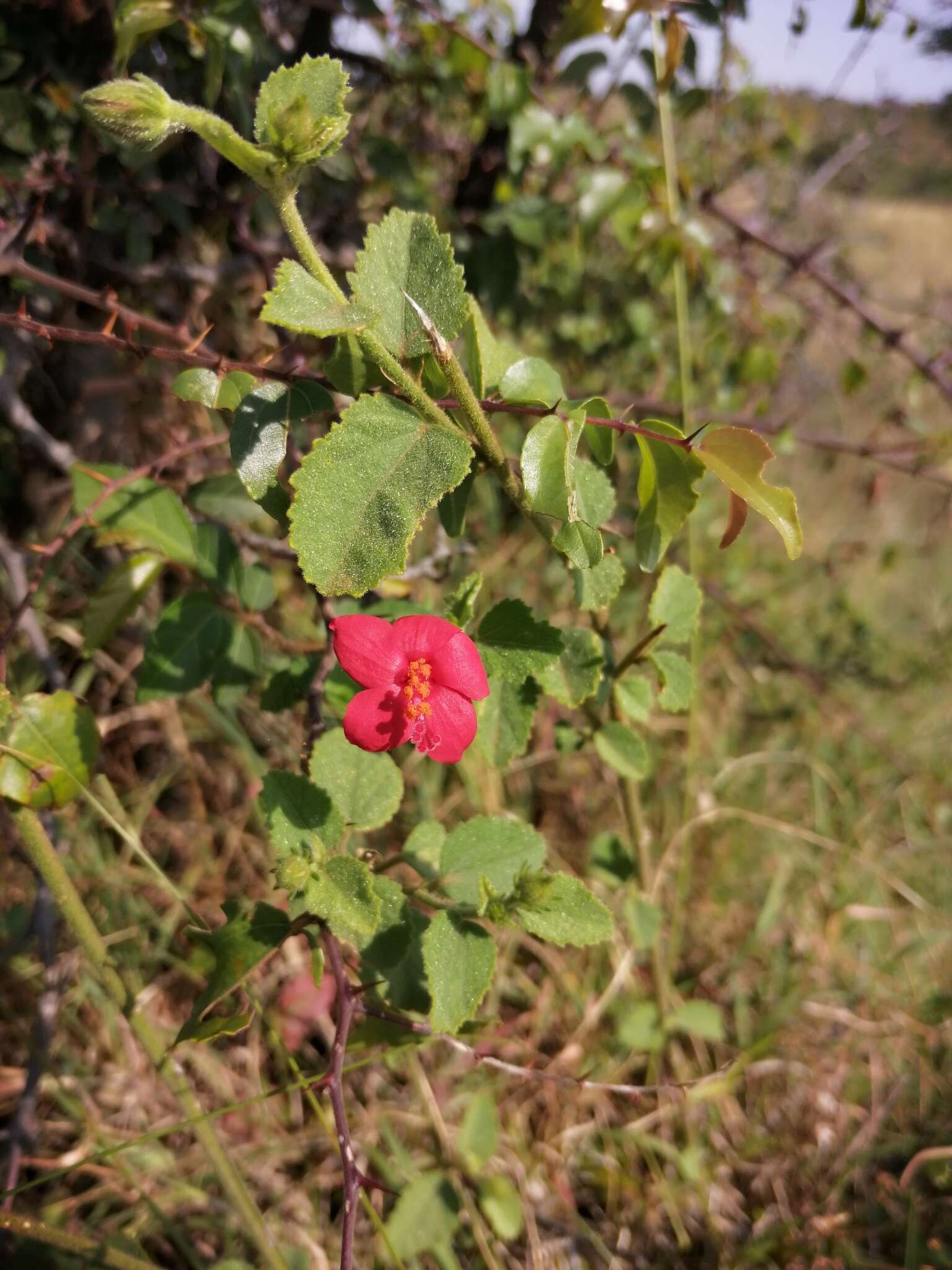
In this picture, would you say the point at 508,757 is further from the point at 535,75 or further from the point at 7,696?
the point at 535,75

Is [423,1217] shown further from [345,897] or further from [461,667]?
[461,667]

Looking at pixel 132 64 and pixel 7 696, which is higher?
pixel 132 64

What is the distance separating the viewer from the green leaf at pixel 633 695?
90 cm

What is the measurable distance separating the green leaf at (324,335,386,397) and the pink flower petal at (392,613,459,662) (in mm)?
175

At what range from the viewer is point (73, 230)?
4.29 feet

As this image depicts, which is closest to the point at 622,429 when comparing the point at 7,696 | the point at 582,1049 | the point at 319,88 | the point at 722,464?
the point at 722,464

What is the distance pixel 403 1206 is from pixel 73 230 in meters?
1.48

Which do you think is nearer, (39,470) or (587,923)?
(587,923)

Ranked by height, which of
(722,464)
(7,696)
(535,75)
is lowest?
(7,696)

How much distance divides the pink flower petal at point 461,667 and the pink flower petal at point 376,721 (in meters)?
0.04

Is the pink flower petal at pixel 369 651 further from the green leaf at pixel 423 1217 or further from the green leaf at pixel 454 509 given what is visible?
the green leaf at pixel 423 1217

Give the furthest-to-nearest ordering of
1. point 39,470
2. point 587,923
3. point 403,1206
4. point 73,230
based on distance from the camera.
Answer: point 39,470, point 73,230, point 403,1206, point 587,923

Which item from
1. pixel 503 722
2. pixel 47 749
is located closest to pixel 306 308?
pixel 503 722

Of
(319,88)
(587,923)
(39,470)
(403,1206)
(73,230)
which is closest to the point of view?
(319,88)
